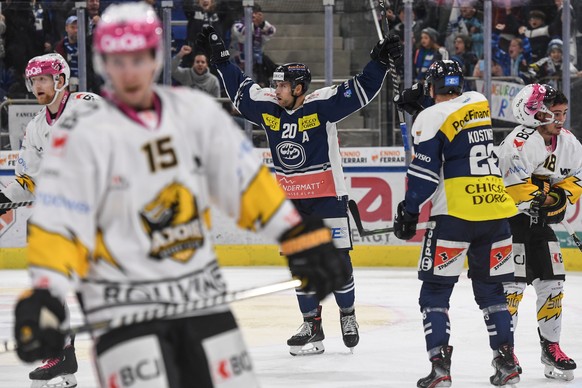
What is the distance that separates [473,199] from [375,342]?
1.57 meters

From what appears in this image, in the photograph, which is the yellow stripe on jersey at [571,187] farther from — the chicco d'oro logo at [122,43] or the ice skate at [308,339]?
the chicco d'oro logo at [122,43]

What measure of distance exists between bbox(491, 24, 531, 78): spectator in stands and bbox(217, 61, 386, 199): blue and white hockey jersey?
3.40m

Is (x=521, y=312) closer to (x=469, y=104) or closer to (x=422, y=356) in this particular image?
(x=422, y=356)

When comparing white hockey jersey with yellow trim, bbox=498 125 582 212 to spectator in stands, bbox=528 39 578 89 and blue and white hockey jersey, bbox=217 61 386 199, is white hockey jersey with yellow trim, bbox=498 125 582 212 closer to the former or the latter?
blue and white hockey jersey, bbox=217 61 386 199

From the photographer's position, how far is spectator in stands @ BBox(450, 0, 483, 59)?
30.3 feet

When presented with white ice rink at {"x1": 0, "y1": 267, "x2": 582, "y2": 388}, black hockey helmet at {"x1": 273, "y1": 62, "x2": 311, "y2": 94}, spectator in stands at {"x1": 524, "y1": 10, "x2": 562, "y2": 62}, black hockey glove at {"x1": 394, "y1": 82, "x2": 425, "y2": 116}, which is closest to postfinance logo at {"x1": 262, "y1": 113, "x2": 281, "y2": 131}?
black hockey helmet at {"x1": 273, "y1": 62, "x2": 311, "y2": 94}

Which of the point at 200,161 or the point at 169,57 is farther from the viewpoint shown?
the point at 169,57

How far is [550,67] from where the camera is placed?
916 cm

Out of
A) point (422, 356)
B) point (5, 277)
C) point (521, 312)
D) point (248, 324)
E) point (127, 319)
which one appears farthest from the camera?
point (5, 277)

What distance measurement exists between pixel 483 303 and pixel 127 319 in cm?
260

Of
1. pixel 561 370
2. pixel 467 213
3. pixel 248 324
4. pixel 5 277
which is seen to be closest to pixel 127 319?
pixel 467 213

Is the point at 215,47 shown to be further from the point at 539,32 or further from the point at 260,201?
the point at 260,201

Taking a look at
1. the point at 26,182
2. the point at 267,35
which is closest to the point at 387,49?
the point at 26,182

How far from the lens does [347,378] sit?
521cm
